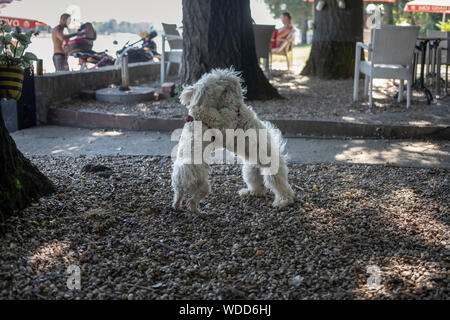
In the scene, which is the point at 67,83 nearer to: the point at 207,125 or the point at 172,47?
the point at 172,47

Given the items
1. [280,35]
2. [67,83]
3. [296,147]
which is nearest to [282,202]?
[296,147]

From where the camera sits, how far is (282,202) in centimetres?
394

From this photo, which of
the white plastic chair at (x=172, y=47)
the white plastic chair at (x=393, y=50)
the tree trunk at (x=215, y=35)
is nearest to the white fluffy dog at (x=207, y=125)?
the tree trunk at (x=215, y=35)

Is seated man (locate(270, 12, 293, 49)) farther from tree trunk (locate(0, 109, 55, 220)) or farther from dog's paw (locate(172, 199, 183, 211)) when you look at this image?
tree trunk (locate(0, 109, 55, 220))

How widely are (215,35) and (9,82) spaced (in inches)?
169

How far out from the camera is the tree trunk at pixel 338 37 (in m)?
11.7

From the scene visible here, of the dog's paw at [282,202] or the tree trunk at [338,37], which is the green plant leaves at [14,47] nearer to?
the dog's paw at [282,202]

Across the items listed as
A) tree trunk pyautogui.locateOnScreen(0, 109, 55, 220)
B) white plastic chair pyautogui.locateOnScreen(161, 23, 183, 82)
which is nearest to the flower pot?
tree trunk pyautogui.locateOnScreen(0, 109, 55, 220)

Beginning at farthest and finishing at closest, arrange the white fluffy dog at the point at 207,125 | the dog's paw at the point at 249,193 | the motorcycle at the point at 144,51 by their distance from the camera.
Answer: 1. the motorcycle at the point at 144,51
2. the dog's paw at the point at 249,193
3. the white fluffy dog at the point at 207,125

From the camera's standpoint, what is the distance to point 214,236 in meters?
3.41

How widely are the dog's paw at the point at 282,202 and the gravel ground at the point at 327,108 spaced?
3150 millimetres

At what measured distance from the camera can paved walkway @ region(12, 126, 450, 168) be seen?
545 cm

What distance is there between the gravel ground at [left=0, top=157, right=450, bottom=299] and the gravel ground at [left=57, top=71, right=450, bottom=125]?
8.20ft
